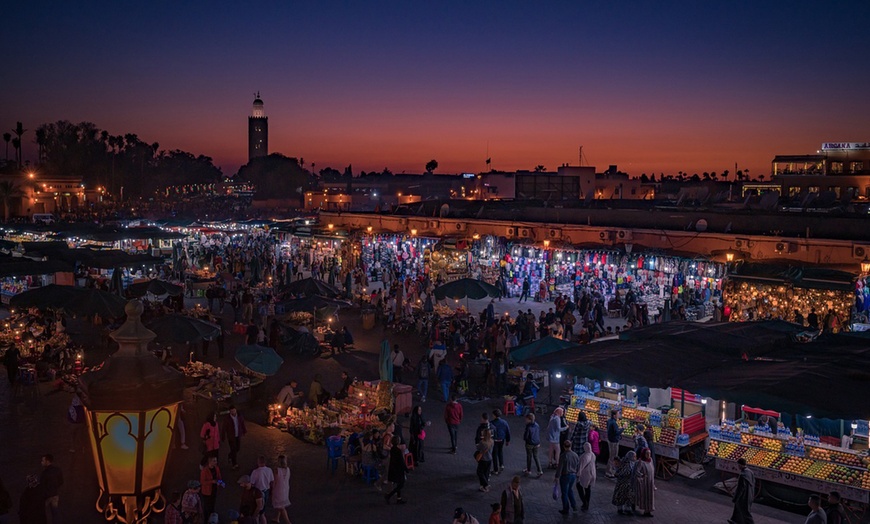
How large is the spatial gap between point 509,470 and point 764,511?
3.83 metres

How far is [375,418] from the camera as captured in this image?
525 inches

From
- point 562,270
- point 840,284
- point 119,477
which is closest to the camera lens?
point 119,477

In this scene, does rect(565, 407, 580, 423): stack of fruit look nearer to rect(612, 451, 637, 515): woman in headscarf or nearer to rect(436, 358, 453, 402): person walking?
rect(612, 451, 637, 515): woman in headscarf

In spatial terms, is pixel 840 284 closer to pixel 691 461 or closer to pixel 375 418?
pixel 691 461

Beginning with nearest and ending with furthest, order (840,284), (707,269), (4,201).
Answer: (840,284)
(707,269)
(4,201)

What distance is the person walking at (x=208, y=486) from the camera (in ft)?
31.4

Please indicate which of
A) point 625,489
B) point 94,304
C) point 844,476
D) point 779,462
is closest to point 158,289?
point 94,304

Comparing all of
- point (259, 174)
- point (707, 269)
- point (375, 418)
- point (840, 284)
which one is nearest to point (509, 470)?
point (375, 418)

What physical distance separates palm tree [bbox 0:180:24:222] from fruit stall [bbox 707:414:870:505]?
70.7 metres

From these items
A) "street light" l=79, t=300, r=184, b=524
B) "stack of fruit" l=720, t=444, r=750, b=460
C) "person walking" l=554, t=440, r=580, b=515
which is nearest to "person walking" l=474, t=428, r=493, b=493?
"person walking" l=554, t=440, r=580, b=515

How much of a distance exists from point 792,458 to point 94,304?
16.6 meters

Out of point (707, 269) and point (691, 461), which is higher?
point (707, 269)

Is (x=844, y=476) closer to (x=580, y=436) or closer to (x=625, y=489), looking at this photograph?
(x=625, y=489)

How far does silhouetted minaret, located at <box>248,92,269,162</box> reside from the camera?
173 m
